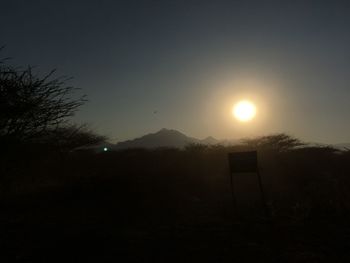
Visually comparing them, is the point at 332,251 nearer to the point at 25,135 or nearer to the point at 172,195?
the point at 25,135

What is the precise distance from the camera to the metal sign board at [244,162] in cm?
1059

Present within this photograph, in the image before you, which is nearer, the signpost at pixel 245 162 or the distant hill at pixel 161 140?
the signpost at pixel 245 162

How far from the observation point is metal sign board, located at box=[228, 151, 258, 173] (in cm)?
1059

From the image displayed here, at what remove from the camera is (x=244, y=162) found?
1072 cm

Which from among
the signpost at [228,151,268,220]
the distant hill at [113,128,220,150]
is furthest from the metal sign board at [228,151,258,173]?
the distant hill at [113,128,220,150]

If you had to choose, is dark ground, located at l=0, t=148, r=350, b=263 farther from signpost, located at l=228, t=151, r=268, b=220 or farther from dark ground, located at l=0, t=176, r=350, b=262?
signpost, located at l=228, t=151, r=268, b=220

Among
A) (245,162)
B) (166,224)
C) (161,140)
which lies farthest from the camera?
(161,140)

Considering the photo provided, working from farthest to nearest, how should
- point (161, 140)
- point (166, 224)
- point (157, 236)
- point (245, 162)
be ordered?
point (161, 140) → point (245, 162) → point (166, 224) → point (157, 236)

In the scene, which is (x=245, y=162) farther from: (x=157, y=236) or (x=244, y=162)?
(x=157, y=236)

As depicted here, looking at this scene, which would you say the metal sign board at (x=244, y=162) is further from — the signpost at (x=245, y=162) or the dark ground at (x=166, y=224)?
the dark ground at (x=166, y=224)

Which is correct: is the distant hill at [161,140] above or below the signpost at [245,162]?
above

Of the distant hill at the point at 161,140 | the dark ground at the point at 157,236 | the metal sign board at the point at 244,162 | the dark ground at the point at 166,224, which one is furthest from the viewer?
the distant hill at the point at 161,140

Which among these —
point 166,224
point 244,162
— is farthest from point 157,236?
point 244,162

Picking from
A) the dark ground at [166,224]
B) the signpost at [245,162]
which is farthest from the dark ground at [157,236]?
the signpost at [245,162]
